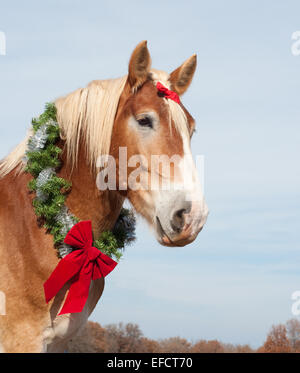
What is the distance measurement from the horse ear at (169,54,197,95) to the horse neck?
1219 mm

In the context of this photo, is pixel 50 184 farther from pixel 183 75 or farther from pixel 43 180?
pixel 183 75

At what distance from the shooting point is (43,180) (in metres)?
4.80

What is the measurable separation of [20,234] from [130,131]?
1.47 metres

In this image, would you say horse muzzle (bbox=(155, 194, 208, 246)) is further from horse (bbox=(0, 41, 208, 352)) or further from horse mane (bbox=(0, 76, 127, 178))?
horse mane (bbox=(0, 76, 127, 178))

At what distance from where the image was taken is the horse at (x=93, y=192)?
4320mm

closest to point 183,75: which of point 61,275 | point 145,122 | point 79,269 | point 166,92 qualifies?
point 166,92

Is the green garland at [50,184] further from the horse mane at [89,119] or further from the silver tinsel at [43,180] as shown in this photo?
the horse mane at [89,119]

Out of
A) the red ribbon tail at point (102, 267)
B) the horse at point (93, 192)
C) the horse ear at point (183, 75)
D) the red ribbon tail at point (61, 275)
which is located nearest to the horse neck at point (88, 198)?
the horse at point (93, 192)

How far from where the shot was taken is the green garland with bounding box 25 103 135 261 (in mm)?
4723

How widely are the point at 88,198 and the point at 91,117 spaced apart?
2.66 feet

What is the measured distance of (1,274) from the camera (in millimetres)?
4551

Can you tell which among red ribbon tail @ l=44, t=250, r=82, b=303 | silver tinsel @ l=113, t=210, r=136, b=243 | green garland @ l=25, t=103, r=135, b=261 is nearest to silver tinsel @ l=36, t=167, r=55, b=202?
green garland @ l=25, t=103, r=135, b=261

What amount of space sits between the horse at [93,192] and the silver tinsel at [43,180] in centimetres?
14
